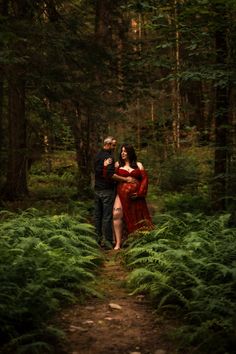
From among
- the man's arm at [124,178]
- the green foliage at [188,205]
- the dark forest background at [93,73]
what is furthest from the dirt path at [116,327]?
the green foliage at [188,205]

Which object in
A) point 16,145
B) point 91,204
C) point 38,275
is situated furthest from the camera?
point 16,145

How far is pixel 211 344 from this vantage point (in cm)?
531

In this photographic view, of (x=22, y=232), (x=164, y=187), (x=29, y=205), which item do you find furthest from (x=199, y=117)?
(x=22, y=232)

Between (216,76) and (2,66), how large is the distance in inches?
209

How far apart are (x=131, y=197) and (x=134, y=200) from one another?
0.40 feet

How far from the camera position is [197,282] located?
6.58 m

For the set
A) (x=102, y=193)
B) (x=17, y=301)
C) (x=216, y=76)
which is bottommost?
(x=17, y=301)

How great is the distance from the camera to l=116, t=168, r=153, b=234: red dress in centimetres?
1122

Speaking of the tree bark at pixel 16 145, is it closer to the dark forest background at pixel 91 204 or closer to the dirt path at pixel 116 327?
the dark forest background at pixel 91 204

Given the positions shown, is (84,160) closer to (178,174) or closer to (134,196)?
(178,174)

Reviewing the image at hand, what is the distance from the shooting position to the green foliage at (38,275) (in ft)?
18.1

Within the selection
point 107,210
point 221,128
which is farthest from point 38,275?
point 221,128

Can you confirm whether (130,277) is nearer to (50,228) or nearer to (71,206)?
(50,228)

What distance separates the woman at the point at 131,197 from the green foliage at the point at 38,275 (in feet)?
3.55
